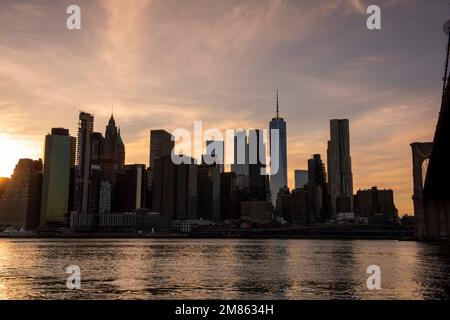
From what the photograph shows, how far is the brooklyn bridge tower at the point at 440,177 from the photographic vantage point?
41.4 metres

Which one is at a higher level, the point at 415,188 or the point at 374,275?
the point at 415,188

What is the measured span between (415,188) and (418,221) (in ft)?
40.1

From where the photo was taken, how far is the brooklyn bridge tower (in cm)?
4137

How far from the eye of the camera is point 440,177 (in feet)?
237

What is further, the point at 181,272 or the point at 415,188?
the point at 415,188
